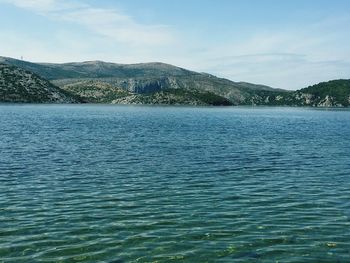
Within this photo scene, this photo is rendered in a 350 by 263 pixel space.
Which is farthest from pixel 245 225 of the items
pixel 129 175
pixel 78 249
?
pixel 129 175

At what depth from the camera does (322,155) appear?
66000 mm

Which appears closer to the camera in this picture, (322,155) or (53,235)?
(53,235)

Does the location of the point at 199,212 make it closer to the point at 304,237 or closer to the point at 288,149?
the point at 304,237

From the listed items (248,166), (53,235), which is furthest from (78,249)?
(248,166)

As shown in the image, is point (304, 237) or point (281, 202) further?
point (281, 202)

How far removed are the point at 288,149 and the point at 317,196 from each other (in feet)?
124

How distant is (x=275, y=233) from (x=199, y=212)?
21.2 feet

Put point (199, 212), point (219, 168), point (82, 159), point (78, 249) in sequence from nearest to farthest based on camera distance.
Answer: point (78, 249) < point (199, 212) < point (219, 168) < point (82, 159)

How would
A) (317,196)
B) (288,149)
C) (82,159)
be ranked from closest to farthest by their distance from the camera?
(317,196) < (82,159) < (288,149)

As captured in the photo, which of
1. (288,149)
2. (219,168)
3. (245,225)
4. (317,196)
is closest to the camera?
(245,225)

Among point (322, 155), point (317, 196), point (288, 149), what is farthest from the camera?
point (288, 149)

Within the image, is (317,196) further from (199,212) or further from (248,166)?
(248,166)

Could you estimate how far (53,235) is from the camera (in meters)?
25.6

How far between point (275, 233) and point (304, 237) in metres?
1.74
